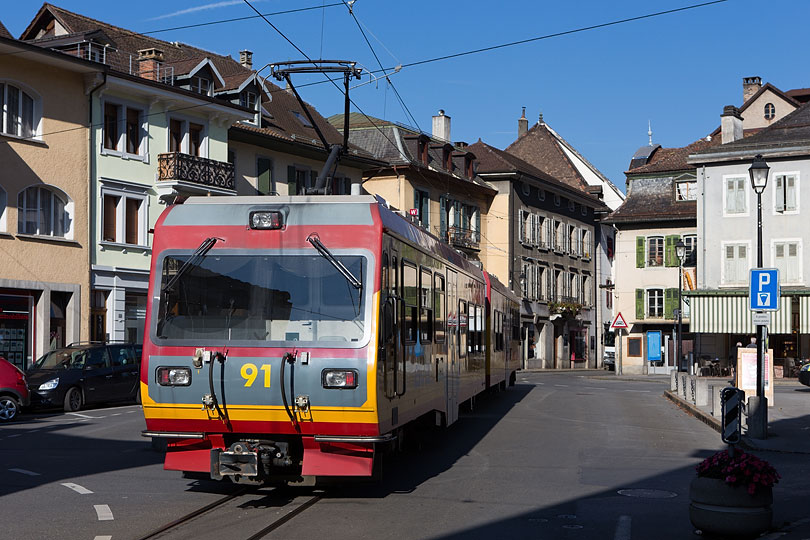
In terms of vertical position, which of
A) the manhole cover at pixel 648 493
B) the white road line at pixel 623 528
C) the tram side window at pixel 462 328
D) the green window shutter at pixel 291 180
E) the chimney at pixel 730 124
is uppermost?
the chimney at pixel 730 124

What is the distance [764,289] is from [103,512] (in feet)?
41.4

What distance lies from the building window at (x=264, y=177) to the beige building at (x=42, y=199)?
10.2 meters

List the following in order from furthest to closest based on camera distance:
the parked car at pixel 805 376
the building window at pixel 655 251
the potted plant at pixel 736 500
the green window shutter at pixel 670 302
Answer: the building window at pixel 655 251, the green window shutter at pixel 670 302, the parked car at pixel 805 376, the potted plant at pixel 736 500

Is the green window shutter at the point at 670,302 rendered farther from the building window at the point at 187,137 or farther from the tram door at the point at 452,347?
the tram door at the point at 452,347

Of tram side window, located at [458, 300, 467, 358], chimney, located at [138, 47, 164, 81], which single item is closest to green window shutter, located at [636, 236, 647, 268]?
chimney, located at [138, 47, 164, 81]

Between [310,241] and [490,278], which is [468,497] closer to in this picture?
[310,241]

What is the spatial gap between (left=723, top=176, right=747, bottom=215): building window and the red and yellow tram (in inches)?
1629

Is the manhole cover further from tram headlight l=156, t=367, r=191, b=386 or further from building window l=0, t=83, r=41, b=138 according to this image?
building window l=0, t=83, r=41, b=138

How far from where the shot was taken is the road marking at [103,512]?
9992 mm

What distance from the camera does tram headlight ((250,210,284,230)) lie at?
431 inches

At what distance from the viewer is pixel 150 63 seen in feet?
127

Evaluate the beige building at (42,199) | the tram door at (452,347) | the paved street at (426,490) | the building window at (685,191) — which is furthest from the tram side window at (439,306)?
the building window at (685,191)

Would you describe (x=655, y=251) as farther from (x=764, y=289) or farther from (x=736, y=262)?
(x=764, y=289)

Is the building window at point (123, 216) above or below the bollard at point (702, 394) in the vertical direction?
above
